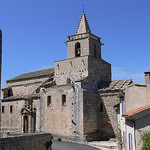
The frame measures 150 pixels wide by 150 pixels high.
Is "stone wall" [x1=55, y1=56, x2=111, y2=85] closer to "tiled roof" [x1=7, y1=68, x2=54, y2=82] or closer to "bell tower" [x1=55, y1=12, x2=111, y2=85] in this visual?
"bell tower" [x1=55, y1=12, x2=111, y2=85]

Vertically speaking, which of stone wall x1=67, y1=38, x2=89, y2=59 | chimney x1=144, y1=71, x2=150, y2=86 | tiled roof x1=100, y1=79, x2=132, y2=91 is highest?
stone wall x1=67, y1=38, x2=89, y2=59

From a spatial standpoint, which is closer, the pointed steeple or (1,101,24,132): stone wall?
the pointed steeple

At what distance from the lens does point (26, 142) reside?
1481 centimetres

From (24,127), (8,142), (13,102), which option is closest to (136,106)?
(8,142)

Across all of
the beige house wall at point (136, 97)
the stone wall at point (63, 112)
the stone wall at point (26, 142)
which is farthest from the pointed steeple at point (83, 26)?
the beige house wall at point (136, 97)

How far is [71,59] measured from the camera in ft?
95.6

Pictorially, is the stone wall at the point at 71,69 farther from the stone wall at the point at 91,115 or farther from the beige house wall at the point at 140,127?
the beige house wall at the point at 140,127

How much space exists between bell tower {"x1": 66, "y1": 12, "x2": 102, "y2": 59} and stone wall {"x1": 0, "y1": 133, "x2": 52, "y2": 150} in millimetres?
14214

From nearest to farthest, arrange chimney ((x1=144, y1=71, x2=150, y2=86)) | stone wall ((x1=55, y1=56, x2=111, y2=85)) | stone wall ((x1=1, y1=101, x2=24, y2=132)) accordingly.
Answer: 1. chimney ((x1=144, y1=71, x2=150, y2=86))
2. stone wall ((x1=55, y1=56, x2=111, y2=85))
3. stone wall ((x1=1, y1=101, x2=24, y2=132))

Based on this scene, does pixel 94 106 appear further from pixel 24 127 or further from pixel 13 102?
pixel 13 102

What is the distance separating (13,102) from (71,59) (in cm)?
1208

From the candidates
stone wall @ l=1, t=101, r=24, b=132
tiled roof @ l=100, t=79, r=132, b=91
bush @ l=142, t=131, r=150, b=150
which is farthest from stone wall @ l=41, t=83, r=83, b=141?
bush @ l=142, t=131, r=150, b=150

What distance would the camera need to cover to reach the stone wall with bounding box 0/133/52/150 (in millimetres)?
12994

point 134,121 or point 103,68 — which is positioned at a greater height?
point 103,68
